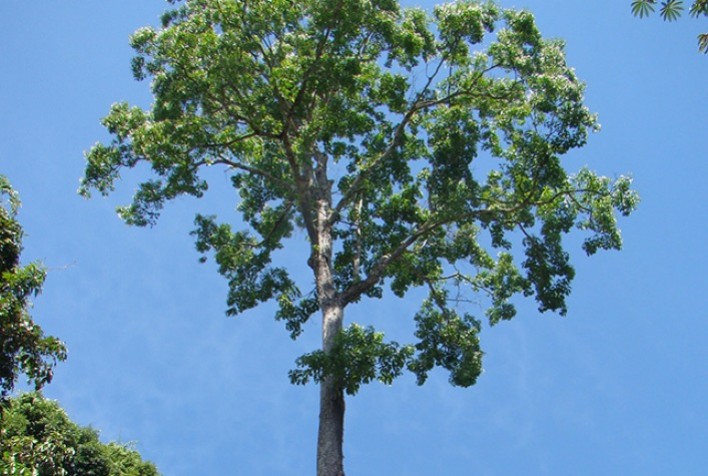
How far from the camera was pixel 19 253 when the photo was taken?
10.8 m

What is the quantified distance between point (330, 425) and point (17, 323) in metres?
4.80

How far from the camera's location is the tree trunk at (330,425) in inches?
472

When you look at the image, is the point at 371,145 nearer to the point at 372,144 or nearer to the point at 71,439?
the point at 372,144

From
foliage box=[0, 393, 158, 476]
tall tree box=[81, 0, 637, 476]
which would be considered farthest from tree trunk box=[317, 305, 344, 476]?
foliage box=[0, 393, 158, 476]

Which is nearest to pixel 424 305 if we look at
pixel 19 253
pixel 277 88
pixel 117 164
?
pixel 277 88

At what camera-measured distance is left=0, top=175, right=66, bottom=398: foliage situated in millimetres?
10031

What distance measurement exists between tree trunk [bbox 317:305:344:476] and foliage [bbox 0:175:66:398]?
3.98 m

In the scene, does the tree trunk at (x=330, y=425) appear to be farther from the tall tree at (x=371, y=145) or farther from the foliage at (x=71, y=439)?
the foliage at (x=71, y=439)

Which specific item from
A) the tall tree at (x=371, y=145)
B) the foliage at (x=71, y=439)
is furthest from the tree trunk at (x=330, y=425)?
the foliage at (x=71, y=439)

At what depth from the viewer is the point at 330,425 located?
12.5 m

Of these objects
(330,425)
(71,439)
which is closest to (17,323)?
(330,425)

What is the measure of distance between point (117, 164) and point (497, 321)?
27.3 feet

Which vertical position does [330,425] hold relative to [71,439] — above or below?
below

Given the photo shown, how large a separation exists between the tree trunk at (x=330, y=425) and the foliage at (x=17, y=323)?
13.1 ft
